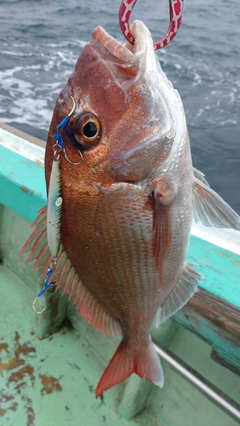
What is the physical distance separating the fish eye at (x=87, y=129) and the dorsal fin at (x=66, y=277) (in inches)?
10.7

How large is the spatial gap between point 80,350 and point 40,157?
1394 millimetres

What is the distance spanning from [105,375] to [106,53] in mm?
1155

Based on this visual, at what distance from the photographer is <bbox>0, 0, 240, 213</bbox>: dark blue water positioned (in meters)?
6.47

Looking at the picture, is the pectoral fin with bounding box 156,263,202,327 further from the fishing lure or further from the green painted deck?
the fishing lure

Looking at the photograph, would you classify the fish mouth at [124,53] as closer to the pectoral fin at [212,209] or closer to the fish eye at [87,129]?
the fish eye at [87,129]

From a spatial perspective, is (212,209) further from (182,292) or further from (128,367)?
(128,367)

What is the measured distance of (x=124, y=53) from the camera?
117 centimetres

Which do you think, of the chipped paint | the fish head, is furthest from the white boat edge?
the chipped paint

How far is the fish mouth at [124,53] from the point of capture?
1178 mm

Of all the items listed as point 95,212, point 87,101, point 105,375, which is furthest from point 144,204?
point 105,375

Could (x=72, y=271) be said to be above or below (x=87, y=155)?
below

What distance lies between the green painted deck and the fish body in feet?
1.96

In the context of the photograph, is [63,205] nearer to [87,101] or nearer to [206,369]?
[87,101]

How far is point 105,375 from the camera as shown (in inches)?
61.4
